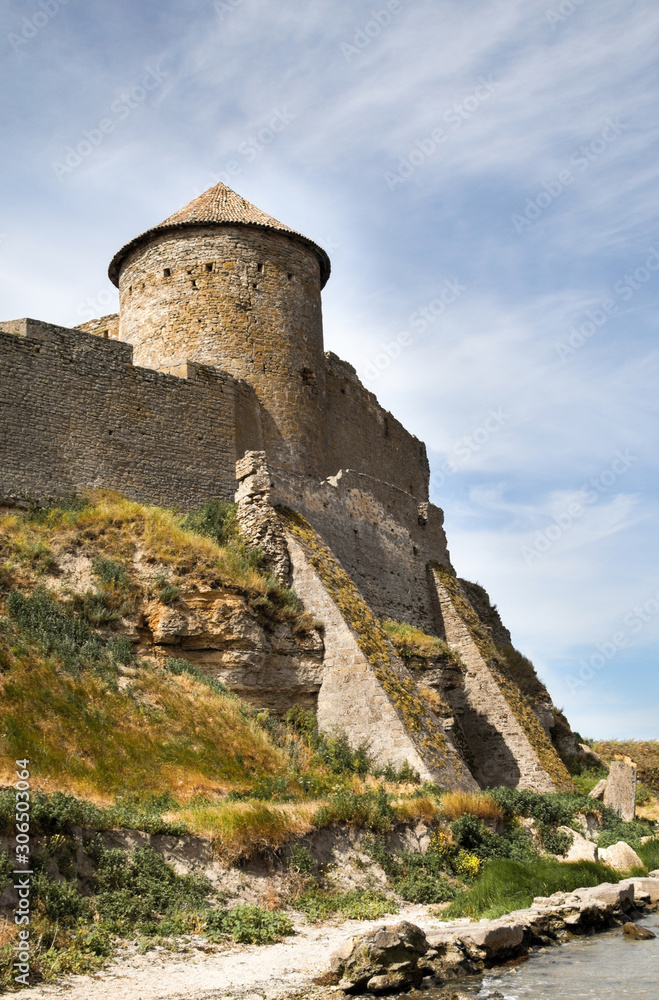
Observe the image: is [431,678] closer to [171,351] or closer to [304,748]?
[304,748]

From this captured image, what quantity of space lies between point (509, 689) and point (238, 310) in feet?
32.8

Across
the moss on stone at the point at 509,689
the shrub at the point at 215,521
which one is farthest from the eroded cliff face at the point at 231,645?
the moss on stone at the point at 509,689

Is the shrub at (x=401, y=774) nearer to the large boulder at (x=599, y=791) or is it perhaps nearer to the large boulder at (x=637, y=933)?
the large boulder at (x=637, y=933)

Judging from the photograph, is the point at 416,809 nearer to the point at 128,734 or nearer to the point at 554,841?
the point at 554,841

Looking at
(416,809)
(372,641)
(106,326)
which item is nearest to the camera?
(416,809)

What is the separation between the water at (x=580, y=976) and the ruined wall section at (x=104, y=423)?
963 cm

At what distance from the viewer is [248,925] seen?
8906 mm

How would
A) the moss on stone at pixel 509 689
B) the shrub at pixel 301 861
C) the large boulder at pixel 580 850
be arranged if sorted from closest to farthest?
the shrub at pixel 301 861
the large boulder at pixel 580 850
the moss on stone at pixel 509 689

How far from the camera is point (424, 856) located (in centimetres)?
1171

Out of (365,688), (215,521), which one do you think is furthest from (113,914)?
(215,521)

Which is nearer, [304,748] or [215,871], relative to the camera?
[215,871]

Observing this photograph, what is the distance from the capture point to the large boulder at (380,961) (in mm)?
7906

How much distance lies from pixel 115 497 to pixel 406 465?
12596 millimetres

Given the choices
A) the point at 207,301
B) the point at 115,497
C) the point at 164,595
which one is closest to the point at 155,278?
the point at 207,301
